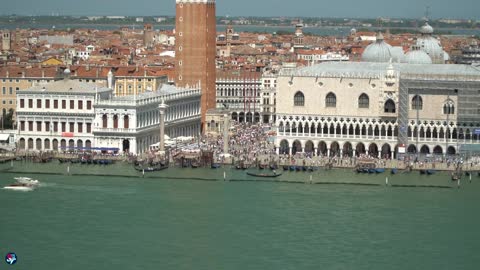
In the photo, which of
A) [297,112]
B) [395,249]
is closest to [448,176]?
[297,112]

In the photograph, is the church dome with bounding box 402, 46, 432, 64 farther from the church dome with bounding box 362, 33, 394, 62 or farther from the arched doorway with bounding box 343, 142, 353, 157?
the arched doorway with bounding box 343, 142, 353, 157

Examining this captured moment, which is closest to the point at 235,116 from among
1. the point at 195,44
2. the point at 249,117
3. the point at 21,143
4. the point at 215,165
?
the point at 249,117

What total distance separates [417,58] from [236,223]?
39.1 feet

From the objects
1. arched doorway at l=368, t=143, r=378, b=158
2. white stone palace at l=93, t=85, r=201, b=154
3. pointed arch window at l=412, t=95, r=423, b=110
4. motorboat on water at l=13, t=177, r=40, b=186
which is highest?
pointed arch window at l=412, t=95, r=423, b=110

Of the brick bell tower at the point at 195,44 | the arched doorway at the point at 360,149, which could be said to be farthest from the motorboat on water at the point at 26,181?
the brick bell tower at the point at 195,44

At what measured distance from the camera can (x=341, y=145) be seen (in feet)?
103

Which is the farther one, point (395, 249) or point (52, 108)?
point (52, 108)

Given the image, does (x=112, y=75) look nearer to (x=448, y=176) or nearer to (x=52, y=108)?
(x=52, y=108)

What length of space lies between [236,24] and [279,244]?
125064 mm

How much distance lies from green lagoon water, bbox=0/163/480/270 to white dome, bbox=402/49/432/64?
5.69m

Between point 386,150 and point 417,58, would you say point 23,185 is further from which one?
point 417,58

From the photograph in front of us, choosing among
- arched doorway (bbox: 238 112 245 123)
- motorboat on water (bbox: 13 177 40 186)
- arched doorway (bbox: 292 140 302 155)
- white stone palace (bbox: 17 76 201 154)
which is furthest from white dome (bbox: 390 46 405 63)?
motorboat on water (bbox: 13 177 40 186)

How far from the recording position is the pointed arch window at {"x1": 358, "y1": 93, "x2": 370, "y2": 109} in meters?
31.1

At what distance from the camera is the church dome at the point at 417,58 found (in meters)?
33.7
